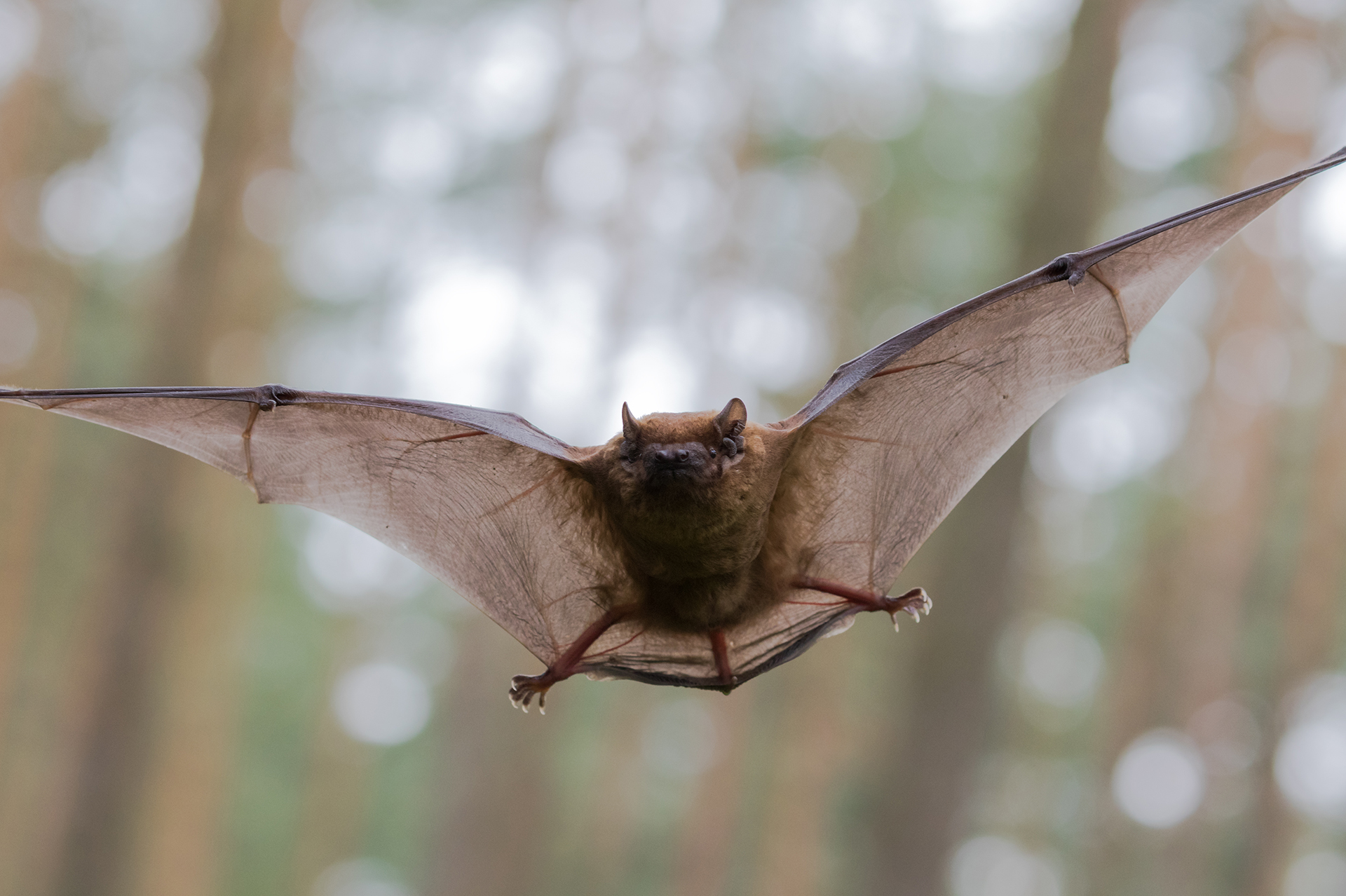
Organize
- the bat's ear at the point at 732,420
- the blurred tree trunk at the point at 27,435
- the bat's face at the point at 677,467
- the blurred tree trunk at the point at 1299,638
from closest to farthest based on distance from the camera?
the bat's face at the point at 677,467, the bat's ear at the point at 732,420, the blurred tree trunk at the point at 27,435, the blurred tree trunk at the point at 1299,638

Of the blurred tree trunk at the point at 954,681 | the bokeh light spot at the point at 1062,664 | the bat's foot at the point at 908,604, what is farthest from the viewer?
the bokeh light spot at the point at 1062,664

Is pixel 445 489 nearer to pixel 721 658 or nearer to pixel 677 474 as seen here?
pixel 677 474

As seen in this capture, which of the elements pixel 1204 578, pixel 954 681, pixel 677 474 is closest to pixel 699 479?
pixel 677 474

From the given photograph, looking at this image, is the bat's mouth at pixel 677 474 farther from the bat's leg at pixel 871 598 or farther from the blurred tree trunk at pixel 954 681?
the blurred tree trunk at pixel 954 681

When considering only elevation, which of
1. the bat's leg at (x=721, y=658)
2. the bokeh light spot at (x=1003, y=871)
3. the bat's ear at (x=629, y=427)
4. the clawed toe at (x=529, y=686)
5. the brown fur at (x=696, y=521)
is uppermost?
the bat's ear at (x=629, y=427)

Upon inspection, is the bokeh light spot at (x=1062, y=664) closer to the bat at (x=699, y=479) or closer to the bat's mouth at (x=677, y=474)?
the bat at (x=699, y=479)

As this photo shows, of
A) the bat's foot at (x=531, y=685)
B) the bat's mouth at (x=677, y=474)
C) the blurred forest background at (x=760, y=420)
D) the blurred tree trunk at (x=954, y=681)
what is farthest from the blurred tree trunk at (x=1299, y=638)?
the bat's foot at (x=531, y=685)

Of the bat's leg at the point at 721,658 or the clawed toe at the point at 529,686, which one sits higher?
the bat's leg at the point at 721,658

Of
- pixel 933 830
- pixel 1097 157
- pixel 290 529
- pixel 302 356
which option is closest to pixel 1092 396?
pixel 1097 157

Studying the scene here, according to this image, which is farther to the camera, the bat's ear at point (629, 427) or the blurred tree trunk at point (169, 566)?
the blurred tree trunk at point (169, 566)
